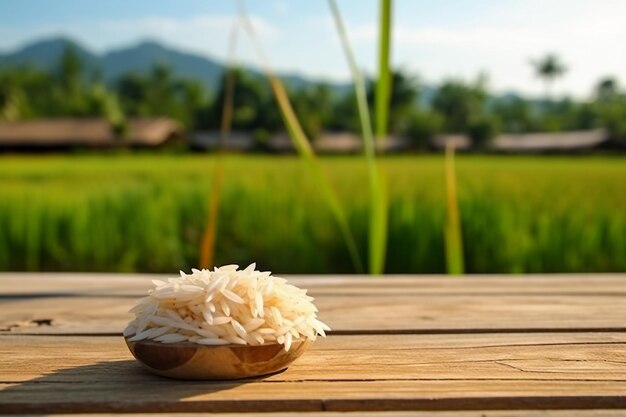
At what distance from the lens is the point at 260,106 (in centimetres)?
3522

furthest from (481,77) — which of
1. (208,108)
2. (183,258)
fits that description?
(183,258)

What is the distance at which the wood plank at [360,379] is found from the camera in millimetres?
604

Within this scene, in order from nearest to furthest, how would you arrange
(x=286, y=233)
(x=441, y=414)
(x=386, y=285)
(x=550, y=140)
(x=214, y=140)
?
(x=441, y=414) → (x=386, y=285) → (x=286, y=233) → (x=214, y=140) → (x=550, y=140)

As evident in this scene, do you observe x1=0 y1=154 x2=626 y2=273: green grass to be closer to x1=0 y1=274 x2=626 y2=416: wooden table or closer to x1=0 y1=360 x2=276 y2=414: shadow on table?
x1=0 y1=274 x2=626 y2=416: wooden table

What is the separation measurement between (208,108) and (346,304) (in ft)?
122

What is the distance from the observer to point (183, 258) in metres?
3.10

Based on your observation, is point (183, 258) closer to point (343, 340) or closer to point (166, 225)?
point (166, 225)

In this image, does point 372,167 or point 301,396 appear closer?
point 301,396

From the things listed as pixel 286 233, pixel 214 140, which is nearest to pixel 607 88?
pixel 214 140

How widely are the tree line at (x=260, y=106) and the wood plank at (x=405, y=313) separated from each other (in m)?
28.9

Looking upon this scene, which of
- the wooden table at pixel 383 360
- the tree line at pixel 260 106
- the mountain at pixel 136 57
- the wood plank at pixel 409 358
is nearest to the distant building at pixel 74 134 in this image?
the tree line at pixel 260 106

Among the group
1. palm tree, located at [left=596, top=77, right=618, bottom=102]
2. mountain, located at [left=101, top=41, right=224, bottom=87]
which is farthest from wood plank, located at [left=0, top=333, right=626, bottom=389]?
mountain, located at [left=101, top=41, right=224, bottom=87]

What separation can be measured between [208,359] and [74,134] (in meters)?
33.5

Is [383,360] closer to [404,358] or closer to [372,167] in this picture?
[404,358]
